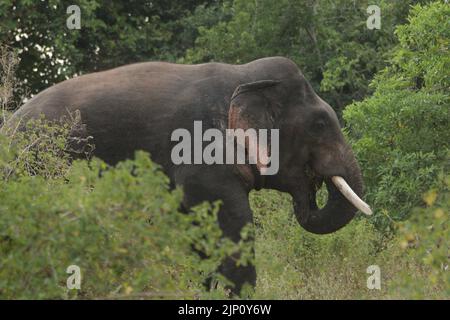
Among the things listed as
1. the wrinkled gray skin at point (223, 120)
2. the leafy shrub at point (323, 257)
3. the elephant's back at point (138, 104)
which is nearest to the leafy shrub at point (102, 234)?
the leafy shrub at point (323, 257)

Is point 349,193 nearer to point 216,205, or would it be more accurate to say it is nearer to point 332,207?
point 332,207

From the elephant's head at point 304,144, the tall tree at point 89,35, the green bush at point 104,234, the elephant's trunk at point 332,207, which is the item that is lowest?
the green bush at point 104,234

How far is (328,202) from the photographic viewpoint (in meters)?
10.8

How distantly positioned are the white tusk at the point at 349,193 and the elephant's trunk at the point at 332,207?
12 mm

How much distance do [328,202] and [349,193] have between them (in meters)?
0.34

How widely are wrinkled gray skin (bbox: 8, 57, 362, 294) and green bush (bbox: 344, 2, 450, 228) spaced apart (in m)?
1.84

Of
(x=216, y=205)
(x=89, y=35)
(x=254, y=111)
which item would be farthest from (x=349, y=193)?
(x=89, y=35)

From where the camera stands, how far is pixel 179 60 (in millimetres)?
18578

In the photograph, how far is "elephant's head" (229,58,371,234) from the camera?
10590 mm

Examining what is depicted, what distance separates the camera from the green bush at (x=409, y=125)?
1242cm

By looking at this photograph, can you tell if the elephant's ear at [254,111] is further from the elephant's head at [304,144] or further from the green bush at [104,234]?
the green bush at [104,234]
